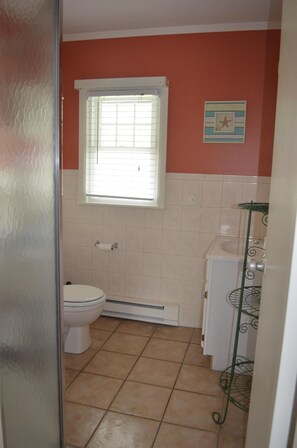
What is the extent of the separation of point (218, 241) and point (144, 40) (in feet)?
5.74

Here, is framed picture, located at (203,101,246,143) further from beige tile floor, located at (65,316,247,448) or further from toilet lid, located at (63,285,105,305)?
beige tile floor, located at (65,316,247,448)

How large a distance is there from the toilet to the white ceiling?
6.75 ft

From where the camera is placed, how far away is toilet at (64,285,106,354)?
2379 mm

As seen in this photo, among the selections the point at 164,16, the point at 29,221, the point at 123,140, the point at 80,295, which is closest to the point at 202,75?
the point at 164,16

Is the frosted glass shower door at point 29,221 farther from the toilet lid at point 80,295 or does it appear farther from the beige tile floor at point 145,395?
the toilet lid at point 80,295

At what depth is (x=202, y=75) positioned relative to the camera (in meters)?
2.78

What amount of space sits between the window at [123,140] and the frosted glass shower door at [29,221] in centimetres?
170

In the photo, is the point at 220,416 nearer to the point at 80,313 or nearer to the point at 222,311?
the point at 222,311

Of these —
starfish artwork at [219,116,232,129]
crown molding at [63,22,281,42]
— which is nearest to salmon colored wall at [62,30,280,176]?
crown molding at [63,22,281,42]

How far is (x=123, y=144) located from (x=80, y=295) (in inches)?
51.8

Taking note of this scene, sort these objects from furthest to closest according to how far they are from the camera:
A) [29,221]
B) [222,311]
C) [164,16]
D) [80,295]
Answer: [164,16] → [80,295] → [222,311] → [29,221]

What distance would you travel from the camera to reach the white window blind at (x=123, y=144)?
291cm

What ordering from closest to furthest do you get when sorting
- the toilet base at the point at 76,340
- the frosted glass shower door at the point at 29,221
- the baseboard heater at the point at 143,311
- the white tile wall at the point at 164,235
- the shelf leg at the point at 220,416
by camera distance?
the frosted glass shower door at the point at 29,221 < the shelf leg at the point at 220,416 < the toilet base at the point at 76,340 < the white tile wall at the point at 164,235 < the baseboard heater at the point at 143,311

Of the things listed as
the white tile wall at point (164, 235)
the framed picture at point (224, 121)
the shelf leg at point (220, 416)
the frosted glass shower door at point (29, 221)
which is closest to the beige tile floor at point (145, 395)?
the shelf leg at point (220, 416)
